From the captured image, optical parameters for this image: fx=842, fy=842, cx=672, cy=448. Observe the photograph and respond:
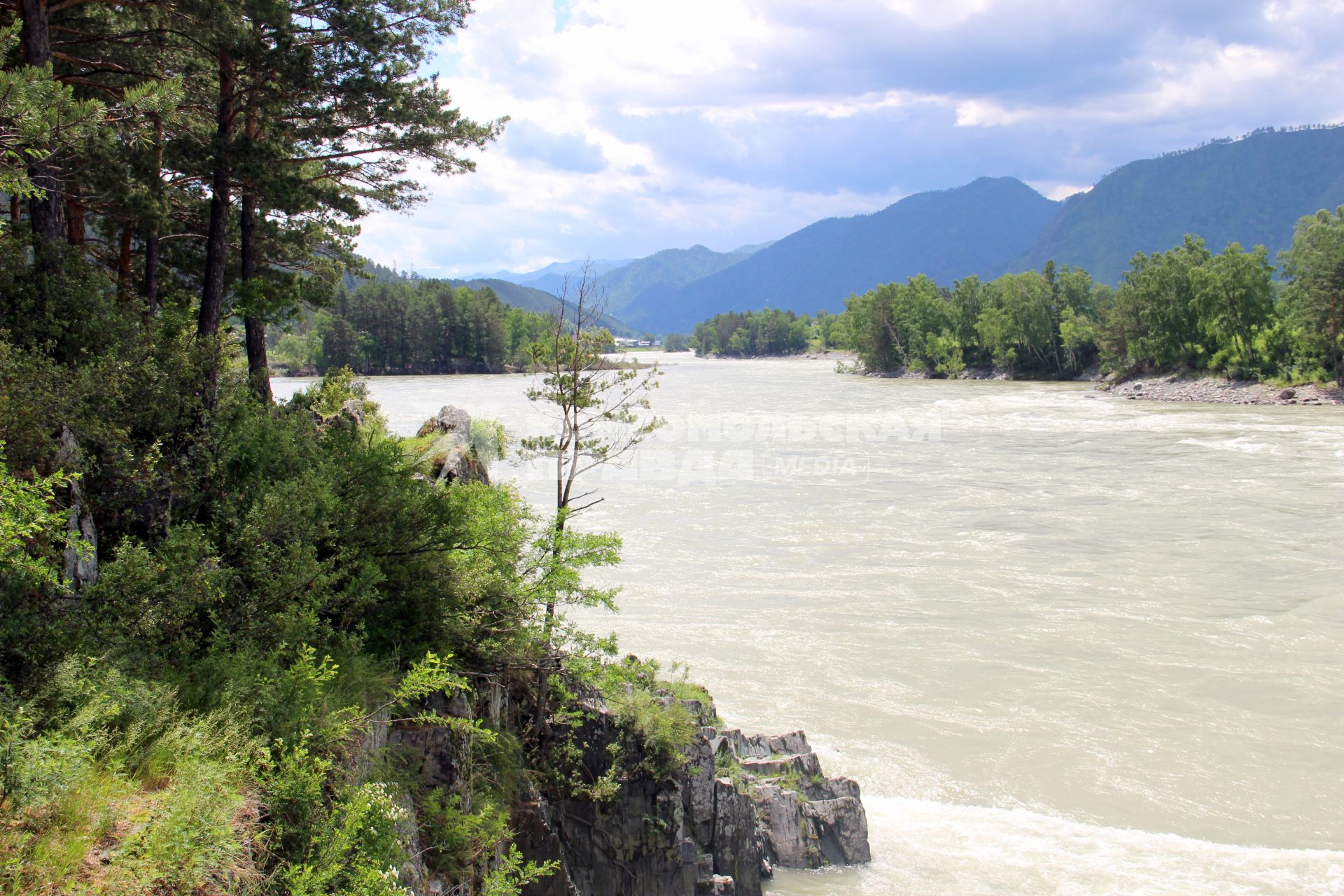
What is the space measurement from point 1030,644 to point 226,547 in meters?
15.4

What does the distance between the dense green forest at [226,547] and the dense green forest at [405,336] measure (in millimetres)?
120606

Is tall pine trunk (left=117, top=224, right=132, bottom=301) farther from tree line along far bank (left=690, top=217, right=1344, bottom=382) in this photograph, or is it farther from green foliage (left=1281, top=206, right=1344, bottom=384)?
tree line along far bank (left=690, top=217, right=1344, bottom=382)

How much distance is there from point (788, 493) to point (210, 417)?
24.3m

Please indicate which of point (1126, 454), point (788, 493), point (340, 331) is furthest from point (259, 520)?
point (340, 331)

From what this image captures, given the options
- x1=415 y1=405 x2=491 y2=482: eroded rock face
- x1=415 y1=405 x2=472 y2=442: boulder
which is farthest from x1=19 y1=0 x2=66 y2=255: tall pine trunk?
x1=415 y1=405 x2=472 y2=442: boulder

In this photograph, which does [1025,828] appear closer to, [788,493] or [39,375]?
[39,375]

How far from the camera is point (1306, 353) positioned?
71.6m

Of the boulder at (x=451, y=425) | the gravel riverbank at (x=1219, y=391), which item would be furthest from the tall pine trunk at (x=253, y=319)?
the gravel riverbank at (x=1219, y=391)

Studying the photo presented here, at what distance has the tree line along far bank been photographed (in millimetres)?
70625

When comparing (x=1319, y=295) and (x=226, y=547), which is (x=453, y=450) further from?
(x=1319, y=295)

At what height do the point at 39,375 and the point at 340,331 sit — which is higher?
the point at 340,331

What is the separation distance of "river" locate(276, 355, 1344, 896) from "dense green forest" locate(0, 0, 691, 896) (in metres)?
5.09

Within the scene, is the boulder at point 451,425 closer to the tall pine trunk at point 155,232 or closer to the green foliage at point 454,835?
the tall pine trunk at point 155,232

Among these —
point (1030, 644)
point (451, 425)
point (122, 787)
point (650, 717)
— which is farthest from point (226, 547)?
point (1030, 644)
